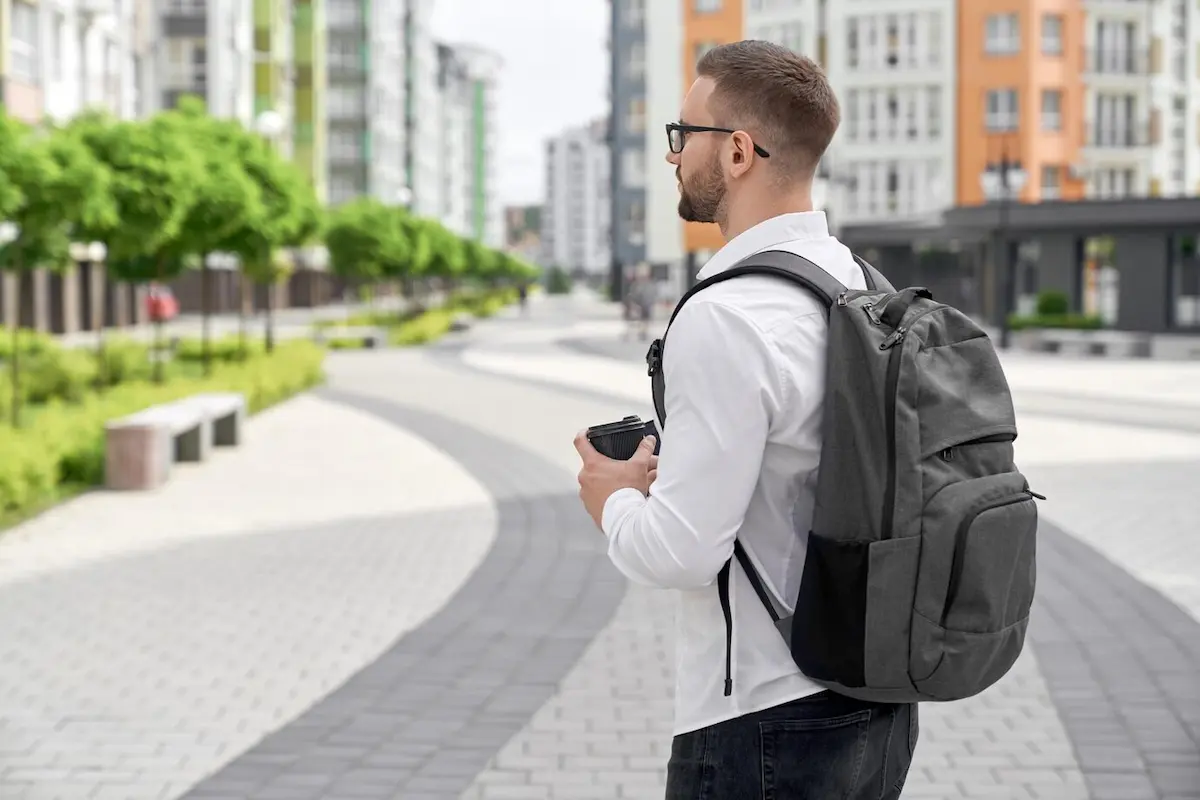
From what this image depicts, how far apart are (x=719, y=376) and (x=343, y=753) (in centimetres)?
369

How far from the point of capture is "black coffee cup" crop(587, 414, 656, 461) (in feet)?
7.87

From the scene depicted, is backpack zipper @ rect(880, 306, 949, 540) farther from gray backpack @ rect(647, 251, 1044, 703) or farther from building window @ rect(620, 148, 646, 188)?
building window @ rect(620, 148, 646, 188)

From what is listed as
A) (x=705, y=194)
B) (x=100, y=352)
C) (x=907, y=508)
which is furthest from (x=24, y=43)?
(x=907, y=508)

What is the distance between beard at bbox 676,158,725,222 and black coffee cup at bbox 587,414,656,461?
309 mm

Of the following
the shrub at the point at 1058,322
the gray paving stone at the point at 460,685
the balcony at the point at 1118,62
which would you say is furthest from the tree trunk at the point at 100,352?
the balcony at the point at 1118,62

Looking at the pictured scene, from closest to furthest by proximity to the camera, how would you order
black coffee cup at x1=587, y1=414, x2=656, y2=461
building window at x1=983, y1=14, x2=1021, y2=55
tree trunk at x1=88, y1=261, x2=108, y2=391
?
black coffee cup at x1=587, y1=414, x2=656, y2=461 → tree trunk at x1=88, y1=261, x2=108, y2=391 → building window at x1=983, y1=14, x2=1021, y2=55

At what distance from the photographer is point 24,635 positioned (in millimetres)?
7367

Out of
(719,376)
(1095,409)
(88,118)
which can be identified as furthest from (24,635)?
(1095,409)

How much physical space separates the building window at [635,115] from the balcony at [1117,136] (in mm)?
37308

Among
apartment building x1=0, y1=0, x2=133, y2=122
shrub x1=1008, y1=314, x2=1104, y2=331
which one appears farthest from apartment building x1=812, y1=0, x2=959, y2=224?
apartment building x1=0, y1=0, x2=133, y2=122

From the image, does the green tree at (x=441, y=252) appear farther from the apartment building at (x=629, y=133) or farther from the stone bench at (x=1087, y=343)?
the apartment building at (x=629, y=133)

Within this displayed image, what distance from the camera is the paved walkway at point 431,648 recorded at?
5312 mm

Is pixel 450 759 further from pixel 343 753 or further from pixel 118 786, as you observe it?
pixel 118 786

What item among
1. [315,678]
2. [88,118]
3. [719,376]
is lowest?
[315,678]
